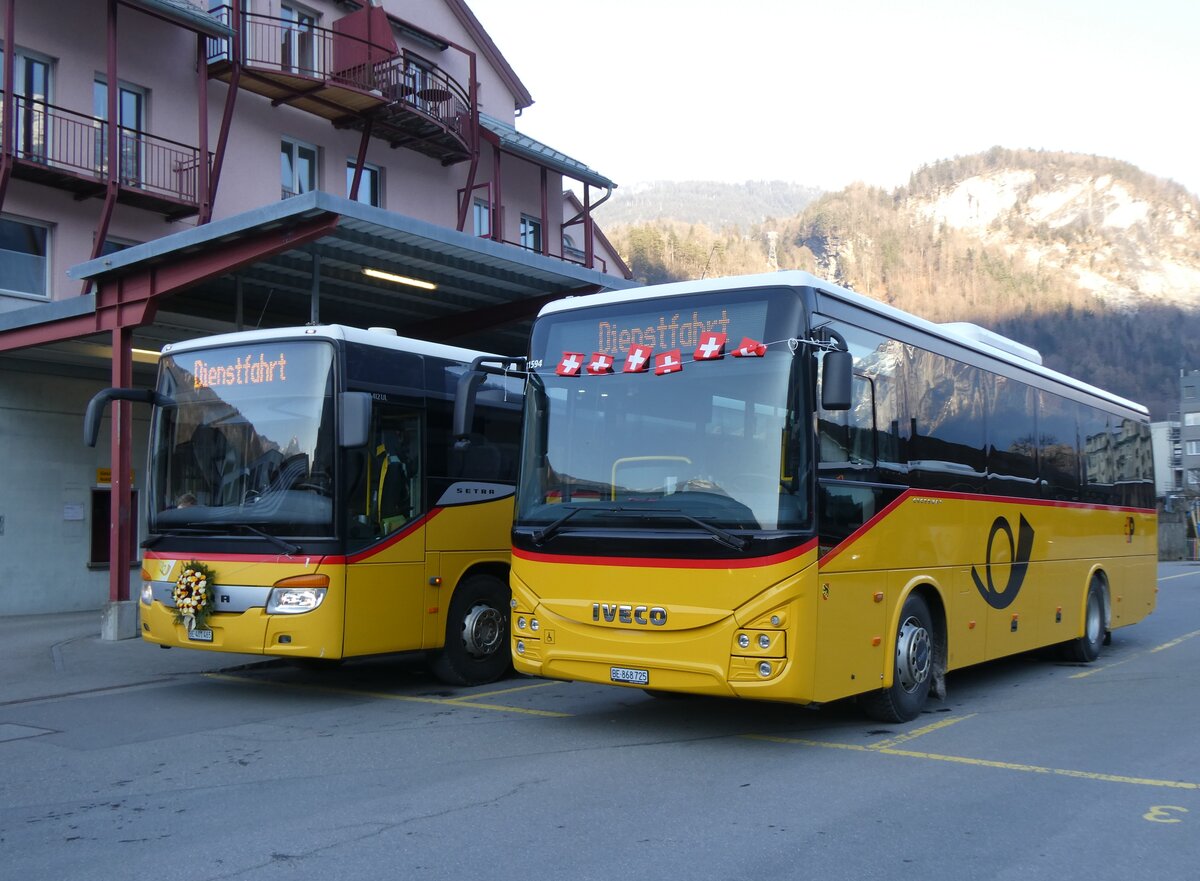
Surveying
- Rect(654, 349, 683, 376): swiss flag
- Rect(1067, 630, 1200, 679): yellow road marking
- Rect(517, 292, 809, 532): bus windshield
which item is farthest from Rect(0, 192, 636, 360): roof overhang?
Rect(1067, 630, 1200, 679): yellow road marking

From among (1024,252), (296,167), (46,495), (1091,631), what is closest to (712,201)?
(1024,252)

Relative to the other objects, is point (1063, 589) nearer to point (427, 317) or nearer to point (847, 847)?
point (847, 847)

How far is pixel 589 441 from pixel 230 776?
3252 mm

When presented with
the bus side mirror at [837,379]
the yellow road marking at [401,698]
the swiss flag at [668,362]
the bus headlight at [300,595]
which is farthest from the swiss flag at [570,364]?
the yellow road marking at [401,698]

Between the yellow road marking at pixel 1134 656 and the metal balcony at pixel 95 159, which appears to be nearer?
the yellow road marking at pixel 1134 656

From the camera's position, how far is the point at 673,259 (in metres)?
99.2

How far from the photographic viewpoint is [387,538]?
10.1m

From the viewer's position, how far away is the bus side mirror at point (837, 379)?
718 cm

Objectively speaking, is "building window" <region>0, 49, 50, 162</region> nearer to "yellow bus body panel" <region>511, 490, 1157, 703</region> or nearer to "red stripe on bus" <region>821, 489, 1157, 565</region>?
"yellow bus body panel" <region>511, 490, 1157, 703</region>

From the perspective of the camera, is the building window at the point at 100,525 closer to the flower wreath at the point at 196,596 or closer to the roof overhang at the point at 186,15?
the roof overhang at the point at 186,15

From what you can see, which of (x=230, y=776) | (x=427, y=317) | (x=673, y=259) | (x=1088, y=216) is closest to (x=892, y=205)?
(x=1088, y=216)

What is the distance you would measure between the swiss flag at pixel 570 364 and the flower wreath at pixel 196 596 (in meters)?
3.68

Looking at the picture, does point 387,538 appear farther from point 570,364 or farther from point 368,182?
point 368,182

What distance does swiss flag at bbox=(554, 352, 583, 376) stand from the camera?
838 centimetres
